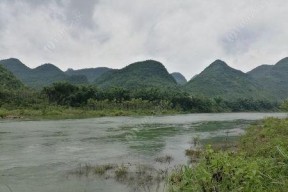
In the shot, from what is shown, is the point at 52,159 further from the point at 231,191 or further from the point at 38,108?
the point at 38,108

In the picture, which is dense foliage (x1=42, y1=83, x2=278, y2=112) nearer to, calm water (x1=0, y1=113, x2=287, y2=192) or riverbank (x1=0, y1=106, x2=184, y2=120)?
riverbank (x1=0, y1=106, x2=184, y2=120)

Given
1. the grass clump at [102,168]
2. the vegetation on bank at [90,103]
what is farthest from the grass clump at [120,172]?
the vegetation on bank at [90,103]

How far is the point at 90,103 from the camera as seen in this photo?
90.4 m

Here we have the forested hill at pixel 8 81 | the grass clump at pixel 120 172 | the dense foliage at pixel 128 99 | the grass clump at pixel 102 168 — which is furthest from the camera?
the forested hill at pixel 8 81

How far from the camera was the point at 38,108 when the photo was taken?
7781 cm

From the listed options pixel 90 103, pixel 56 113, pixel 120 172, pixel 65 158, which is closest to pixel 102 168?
pixel 120 172

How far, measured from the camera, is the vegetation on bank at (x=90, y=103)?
245 ft

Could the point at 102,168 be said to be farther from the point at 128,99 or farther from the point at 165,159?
the point at 128,99

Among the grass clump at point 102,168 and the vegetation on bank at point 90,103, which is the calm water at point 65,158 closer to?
the grass clump at point 102,168

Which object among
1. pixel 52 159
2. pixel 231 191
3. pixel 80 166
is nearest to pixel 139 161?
pixel 80 166

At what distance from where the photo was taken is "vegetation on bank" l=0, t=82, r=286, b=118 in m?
74.6

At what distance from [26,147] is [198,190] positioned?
19136mm

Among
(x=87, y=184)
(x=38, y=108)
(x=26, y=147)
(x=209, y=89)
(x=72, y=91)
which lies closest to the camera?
(x=87, y=184)

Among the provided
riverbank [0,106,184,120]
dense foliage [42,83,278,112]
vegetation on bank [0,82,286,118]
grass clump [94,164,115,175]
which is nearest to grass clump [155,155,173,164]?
grass clump [94,164,115,175]
